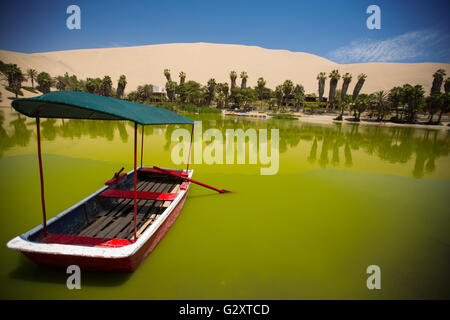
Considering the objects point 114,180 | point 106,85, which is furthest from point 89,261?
point 106,85

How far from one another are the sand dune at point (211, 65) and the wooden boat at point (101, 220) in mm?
134900

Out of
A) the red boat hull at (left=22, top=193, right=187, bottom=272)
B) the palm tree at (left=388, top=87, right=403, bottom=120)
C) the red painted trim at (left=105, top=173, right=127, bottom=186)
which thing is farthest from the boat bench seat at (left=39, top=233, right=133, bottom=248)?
the palm tree at (left=388, top=87, right=403, bottom=120)

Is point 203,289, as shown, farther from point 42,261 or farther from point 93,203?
point 93,203

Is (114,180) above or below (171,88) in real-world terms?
below

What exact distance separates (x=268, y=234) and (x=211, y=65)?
165 m

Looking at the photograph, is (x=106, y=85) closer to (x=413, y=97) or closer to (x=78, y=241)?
(x=78, y=241)

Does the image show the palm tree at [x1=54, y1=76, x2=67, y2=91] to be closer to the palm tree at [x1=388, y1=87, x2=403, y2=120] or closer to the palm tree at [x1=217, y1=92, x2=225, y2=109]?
the palm tree at [x1=217, y1=92, x2=225, y2=109]

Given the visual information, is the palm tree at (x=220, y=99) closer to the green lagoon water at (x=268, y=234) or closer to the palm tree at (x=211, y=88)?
the palm tree at (x=211, y=88)

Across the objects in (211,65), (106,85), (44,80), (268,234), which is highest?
(211,65)

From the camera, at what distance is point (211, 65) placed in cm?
15388

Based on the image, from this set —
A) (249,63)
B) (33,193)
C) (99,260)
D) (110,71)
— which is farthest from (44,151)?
(249,63)

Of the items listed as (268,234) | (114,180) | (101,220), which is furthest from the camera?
(114,180)

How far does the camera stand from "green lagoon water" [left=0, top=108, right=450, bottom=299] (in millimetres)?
3857

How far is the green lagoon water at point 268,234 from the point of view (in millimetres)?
3857
